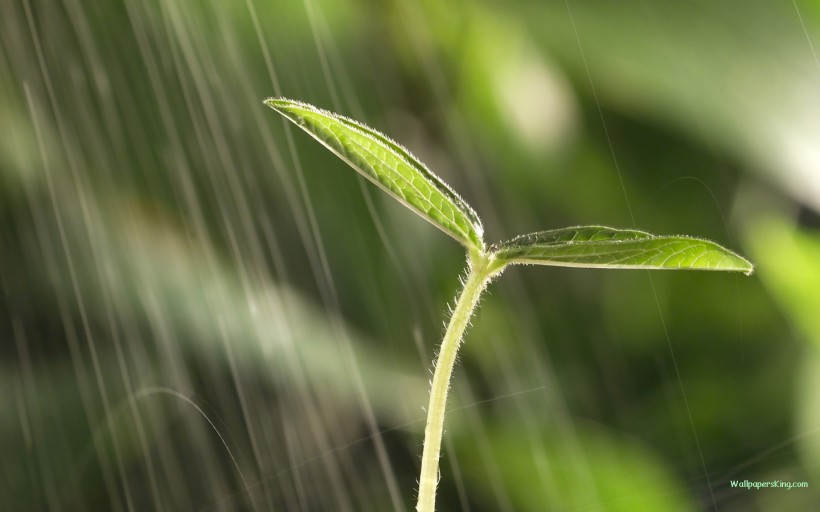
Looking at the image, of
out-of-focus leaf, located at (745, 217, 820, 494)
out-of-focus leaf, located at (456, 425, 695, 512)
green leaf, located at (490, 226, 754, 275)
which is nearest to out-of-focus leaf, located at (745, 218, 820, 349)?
out-of-focus leaf, located at (745, 217, 820, 494)

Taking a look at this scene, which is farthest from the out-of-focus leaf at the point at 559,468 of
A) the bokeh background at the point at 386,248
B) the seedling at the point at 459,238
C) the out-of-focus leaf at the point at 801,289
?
the seedling at the point at 459,238

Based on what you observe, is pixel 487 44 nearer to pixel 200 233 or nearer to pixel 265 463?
pixel 200 233

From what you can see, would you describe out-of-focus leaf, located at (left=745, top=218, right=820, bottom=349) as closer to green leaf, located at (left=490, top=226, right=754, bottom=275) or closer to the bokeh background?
the bokeh background

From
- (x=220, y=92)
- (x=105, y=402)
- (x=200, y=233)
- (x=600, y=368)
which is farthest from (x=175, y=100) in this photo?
(x=600, y=368)

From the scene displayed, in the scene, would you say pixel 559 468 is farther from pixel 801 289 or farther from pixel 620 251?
pixel 620 251

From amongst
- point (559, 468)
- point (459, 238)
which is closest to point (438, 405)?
point (459, 238)

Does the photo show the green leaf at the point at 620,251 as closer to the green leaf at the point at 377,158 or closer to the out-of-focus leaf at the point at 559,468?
the green leaf at the point at 377,158
